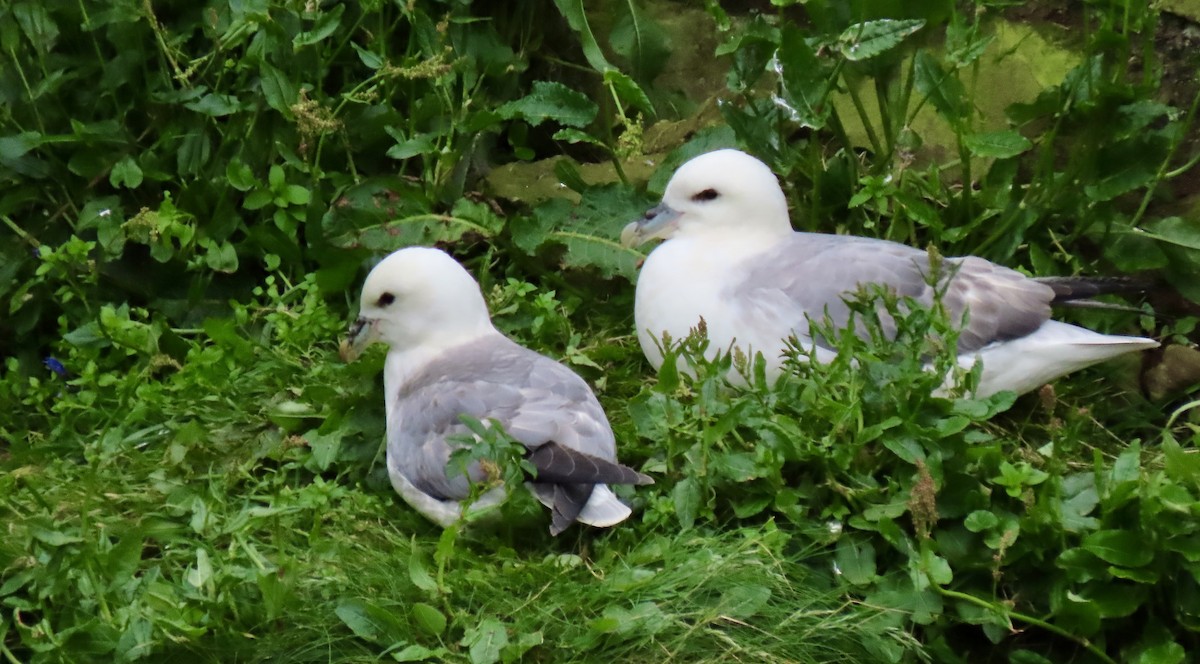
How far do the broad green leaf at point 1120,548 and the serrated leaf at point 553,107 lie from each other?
190 centimetres

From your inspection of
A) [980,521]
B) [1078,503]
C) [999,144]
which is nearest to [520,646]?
[980,521]

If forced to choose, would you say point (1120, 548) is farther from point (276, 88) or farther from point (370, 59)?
point (276, 88)

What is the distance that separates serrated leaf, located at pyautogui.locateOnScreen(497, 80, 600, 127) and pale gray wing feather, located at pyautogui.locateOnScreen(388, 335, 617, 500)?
2.93ft

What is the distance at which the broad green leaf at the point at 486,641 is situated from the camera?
90.6 inches

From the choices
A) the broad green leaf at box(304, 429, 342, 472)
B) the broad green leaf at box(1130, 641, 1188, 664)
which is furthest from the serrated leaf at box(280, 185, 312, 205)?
the broad green leaf at box(1130, 641, 1188, 664)

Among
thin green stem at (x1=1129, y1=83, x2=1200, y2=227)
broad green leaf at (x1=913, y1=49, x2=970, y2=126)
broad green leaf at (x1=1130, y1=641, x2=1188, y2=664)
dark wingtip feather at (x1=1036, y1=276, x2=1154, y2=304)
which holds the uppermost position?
broad green leaf at (x1=913, y1=49, x2=970, y2=126)

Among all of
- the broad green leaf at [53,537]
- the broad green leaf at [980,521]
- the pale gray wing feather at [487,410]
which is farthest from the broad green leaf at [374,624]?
the broad green leaf at [980,521]

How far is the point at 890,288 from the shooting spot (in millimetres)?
2984

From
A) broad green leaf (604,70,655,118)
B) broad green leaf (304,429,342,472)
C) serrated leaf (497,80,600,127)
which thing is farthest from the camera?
serrated leaf (497,80,600,127)

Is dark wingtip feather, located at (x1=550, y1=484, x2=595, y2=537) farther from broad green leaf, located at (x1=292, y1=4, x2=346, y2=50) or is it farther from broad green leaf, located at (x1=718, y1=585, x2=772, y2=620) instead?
broad green leaf, located at (x1=292, y1=4, x2=346, y2=50)

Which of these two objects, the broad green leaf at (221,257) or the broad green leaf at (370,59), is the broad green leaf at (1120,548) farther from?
the broad green leaf at (221,257)

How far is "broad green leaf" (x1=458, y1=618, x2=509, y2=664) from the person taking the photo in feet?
7.55

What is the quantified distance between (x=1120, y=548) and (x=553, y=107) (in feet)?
6.77

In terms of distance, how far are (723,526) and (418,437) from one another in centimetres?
72
